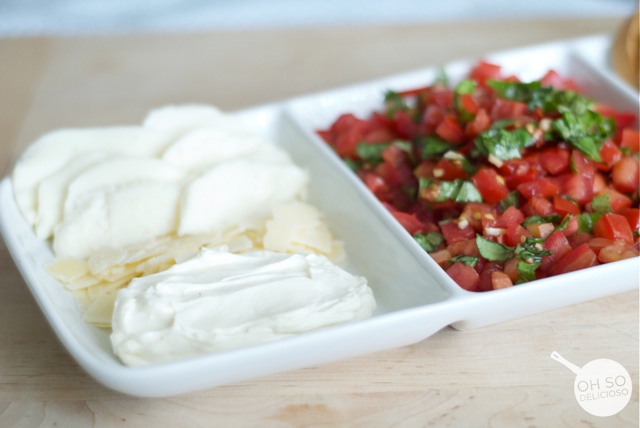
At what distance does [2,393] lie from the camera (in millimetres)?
1654

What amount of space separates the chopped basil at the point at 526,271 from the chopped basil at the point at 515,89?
94cm

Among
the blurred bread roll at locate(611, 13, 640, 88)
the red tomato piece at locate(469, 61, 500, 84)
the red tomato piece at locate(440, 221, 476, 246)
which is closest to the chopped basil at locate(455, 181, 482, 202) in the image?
the red tomato piece at locate(440, 221, 476, 246)

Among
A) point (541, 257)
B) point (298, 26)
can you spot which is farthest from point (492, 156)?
point (298, 26)

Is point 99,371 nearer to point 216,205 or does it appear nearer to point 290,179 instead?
point 216,205

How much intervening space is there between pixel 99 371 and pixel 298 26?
143 inches

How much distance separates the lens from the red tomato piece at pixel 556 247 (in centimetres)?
183

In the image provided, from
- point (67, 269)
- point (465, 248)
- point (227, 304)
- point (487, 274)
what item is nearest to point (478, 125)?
point (465, 248)

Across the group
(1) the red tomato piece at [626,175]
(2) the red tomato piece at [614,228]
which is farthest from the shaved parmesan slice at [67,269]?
(1) the red tomato piece at [626,175]

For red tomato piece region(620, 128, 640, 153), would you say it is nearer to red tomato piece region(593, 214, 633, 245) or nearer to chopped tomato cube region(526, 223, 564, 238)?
red tomato piece region(593, 214, 633, 245)

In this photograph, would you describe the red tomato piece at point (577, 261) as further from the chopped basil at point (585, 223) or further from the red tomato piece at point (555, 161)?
the red tomato piece at point (555, 161)

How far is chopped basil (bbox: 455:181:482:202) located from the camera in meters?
2.03

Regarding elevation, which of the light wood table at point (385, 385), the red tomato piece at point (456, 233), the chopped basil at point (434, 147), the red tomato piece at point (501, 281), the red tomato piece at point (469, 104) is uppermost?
the red tomato piece at point (469, 104)

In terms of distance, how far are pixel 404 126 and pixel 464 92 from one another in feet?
1.09

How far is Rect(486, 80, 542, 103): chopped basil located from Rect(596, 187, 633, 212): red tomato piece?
22.7 inches
